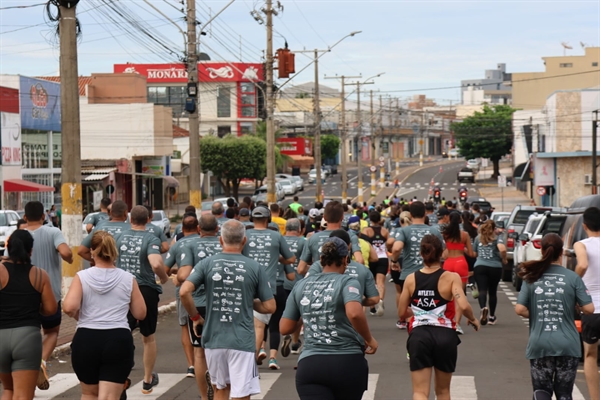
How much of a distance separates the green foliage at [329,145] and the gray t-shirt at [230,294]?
377 feet

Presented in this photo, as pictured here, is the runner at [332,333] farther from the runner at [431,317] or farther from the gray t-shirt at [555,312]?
the gray t-shirt at [555,312]

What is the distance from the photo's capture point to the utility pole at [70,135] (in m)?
15.1

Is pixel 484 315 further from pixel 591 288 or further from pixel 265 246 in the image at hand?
pixel 591 288

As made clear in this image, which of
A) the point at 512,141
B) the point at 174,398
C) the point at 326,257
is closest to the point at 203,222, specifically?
the point at 174,398

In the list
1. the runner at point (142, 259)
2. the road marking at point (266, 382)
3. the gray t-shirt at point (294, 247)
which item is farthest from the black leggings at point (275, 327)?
the runner at point (142, 259)

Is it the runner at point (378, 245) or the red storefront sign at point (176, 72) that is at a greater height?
the red storefront sign at point (176, 72)

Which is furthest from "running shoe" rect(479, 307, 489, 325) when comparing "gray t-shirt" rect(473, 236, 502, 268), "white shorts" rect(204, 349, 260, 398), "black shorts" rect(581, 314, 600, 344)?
"white shorts" rect(204, 349, 260, 398)

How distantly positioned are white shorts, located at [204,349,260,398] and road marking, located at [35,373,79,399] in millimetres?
3251

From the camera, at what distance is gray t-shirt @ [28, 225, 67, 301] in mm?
10031

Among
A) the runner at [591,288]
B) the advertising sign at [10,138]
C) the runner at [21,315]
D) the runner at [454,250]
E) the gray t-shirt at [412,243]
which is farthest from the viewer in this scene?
the advertising sign at [10,138]

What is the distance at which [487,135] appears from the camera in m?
104

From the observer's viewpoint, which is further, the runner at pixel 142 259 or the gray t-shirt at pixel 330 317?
the runner at pixel 142 259

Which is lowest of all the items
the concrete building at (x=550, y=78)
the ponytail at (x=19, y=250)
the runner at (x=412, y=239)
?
the runner at (x=412, y=239)

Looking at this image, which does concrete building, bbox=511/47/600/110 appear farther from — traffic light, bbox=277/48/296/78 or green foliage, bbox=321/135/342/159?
traffic light, bbox=277/48/296/78
